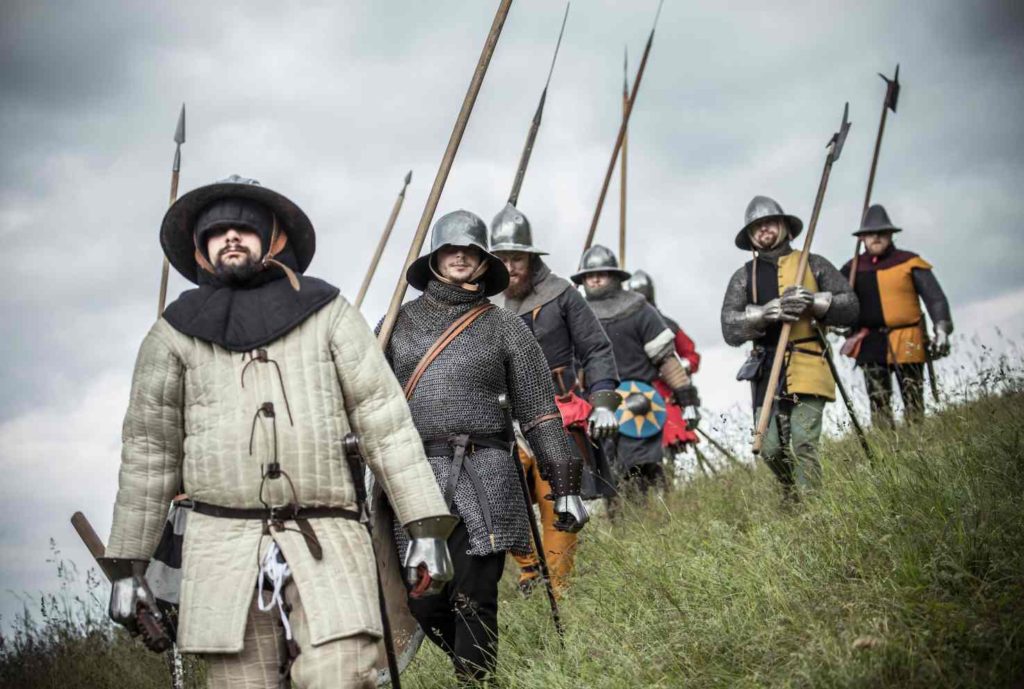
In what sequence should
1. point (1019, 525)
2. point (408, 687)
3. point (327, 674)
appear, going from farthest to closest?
point (408, 687)
point (1019, 525)
point (327, 674)

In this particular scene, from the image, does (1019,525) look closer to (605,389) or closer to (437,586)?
(437,586)

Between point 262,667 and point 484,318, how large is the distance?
2114 millimetres

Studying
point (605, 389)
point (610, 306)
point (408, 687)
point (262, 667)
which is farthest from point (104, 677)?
point (610, 306)

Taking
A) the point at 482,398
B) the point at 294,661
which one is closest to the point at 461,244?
the point at 482,398

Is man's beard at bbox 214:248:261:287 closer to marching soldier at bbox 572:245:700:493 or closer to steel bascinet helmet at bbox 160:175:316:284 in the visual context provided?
steel bascinet helmet at bbox 160:175:316:284

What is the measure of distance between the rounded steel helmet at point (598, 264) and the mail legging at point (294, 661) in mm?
6702

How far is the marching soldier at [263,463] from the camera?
142 inches

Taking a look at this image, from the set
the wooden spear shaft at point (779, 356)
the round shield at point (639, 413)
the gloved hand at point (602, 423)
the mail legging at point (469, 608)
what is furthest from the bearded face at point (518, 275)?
the mail legging at point (469, 608)

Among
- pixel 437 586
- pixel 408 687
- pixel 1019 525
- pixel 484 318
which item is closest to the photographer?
pixel 437 586

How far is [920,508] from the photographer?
4.89 meters

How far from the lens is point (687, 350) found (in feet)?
36.8

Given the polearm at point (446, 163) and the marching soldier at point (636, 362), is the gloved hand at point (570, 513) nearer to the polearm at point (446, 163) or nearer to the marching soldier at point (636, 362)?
the polearm at point (446, 163)

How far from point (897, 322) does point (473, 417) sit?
5318 mm

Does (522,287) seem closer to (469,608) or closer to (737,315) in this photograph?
(737,315)
